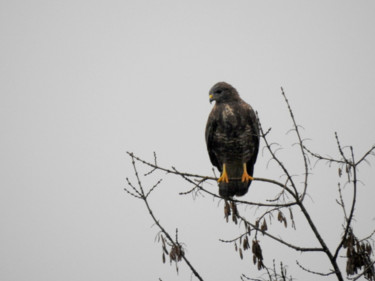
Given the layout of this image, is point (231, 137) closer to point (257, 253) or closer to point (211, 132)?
point (211, 132)

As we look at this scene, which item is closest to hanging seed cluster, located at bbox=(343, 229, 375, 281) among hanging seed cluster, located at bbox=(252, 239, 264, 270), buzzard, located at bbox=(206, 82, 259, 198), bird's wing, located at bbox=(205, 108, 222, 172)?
hanging seed cluster, located at bbox=(252, 239, 264, 270)

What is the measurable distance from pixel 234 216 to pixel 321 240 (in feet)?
3.43

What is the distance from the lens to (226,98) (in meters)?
6.49

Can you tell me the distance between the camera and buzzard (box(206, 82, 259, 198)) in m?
5.89

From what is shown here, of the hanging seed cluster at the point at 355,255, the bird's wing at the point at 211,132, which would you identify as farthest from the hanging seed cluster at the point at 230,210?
the bird's wing at the point at 211,132

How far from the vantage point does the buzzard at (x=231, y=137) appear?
19.3 ft

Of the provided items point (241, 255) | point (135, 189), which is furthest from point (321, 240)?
point (135, 189)

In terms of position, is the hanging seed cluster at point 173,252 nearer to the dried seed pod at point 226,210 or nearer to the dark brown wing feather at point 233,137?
the dried seed pod at point 226,210

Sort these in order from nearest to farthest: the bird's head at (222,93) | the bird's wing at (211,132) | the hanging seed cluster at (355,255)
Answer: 1. the hanging seed cluster at (355,255)
2. the bird's wing at (211,132)
3. the bird's head at (222,93)

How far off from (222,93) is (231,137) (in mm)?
904

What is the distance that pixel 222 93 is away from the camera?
256 inches

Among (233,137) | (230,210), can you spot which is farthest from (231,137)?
(230,210)

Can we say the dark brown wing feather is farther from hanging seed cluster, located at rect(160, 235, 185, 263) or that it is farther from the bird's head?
hanging seed cluster, located at rect(160, 235, 185, 263)

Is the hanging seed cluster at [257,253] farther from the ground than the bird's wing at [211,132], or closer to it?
closer to it
